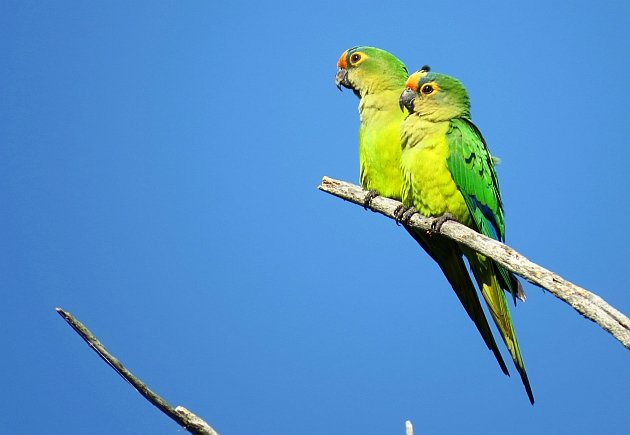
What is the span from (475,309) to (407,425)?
3.47 meters

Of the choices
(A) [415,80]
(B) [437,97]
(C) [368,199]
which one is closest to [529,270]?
(C) [368,199]

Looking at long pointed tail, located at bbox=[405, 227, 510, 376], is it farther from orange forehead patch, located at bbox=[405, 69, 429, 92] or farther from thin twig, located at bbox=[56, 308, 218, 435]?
thin twig, located at bbox=[56, 308, 218, 435]

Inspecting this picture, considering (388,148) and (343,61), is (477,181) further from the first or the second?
(343,61)

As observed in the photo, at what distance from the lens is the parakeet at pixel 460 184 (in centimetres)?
701

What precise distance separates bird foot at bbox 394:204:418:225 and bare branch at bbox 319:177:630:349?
0.04 meters

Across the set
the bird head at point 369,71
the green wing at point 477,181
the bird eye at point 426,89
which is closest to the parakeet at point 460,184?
the green wing at point 477,181

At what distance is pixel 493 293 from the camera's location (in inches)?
281

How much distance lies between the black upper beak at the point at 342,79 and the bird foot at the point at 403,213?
2.02m

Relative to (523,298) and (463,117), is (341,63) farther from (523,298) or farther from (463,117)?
(523,298)

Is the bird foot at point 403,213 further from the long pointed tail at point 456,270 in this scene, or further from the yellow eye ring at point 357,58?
the yellow eye ring at point 357,58

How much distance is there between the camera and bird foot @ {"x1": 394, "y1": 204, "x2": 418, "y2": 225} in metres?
7.27

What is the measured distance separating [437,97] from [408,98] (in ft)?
0.96

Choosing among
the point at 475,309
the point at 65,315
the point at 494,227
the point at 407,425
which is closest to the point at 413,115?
the point at 494,227

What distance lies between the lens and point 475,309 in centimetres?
747
